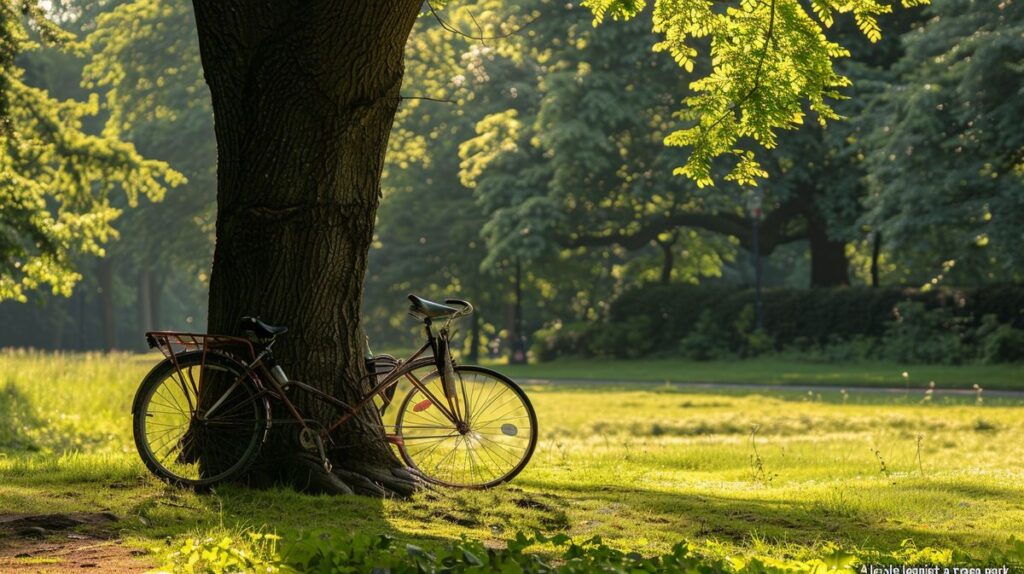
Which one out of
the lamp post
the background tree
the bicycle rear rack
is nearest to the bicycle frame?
the bicycle rear rack

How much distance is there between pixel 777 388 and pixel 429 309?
60.0ft

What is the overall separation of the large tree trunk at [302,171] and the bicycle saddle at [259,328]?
26 cm

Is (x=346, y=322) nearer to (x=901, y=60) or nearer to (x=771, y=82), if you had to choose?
(x=771, y=82)

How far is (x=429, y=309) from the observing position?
767cm

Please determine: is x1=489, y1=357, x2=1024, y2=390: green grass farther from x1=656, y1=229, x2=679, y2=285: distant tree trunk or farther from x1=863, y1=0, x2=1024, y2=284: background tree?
x1=656, y1=229, x2=679, y2=285: distant tree trunk

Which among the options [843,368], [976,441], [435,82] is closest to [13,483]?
[976,441]

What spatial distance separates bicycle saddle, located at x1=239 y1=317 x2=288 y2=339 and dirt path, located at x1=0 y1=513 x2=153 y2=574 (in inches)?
50.7

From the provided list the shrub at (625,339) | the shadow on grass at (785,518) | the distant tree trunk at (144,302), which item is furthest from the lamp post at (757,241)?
the distant tree trunk at (144,302)

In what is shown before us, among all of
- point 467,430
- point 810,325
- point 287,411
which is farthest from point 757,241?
point 287,411

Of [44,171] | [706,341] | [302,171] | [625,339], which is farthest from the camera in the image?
[625,339]

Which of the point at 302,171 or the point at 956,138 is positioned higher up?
the point at 956,138

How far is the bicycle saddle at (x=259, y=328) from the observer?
23.5 ft

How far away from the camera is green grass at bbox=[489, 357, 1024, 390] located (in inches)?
1014

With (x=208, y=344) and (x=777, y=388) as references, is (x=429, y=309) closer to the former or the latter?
(x=208, y=344)
